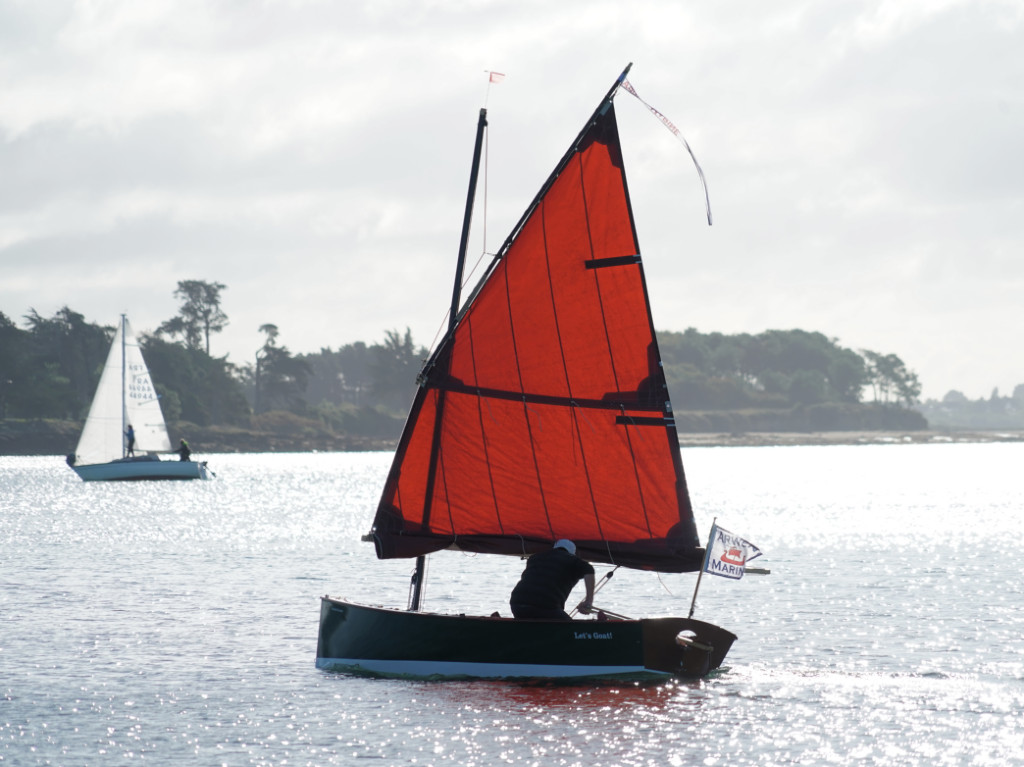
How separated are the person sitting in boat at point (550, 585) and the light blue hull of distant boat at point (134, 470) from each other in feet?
274

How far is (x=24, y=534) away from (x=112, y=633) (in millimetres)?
35415

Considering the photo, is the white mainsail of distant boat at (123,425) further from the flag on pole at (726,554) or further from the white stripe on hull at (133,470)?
the flag on pole at (726,554)

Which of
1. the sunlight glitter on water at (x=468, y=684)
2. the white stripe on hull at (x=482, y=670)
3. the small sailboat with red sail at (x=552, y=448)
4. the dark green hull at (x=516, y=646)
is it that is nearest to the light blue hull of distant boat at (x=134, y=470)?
the sunlight glitter on water at (x=468, y=684)

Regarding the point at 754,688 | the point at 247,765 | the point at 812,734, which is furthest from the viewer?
the point at 754,688

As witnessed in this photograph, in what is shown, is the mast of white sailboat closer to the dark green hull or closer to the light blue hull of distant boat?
the light blue hull of distant boat

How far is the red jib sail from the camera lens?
2255cm

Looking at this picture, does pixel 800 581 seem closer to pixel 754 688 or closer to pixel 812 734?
pixel 754 688

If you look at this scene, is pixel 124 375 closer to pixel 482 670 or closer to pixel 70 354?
pixel 482 670

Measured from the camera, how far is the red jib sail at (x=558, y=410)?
22.5 m

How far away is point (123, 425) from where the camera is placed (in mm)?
98375

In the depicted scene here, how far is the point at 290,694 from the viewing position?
22781mm

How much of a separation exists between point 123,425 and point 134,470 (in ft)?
15.0

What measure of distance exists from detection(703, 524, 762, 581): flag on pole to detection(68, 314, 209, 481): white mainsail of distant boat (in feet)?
258

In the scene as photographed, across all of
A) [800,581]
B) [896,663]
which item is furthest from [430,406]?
Result: [800,581]
